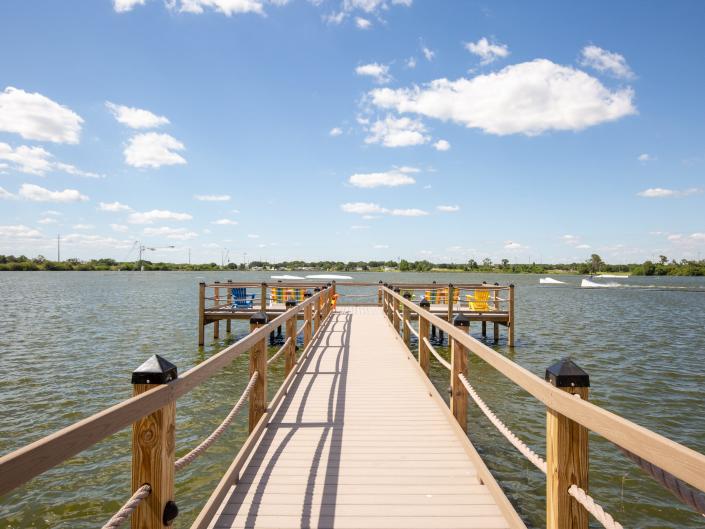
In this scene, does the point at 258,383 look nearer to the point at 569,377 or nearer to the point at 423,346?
the point at 423,346

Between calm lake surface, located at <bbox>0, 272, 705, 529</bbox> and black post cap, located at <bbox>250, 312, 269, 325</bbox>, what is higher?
black post cap, located at <bbox>250, 312, 269, 325</bbox>

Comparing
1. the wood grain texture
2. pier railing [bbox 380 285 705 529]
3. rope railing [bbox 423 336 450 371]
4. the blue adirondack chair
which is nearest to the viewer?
pier railing [bbox 380 285 705 529]

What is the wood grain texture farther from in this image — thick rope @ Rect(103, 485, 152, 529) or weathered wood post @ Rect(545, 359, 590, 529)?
weathered wood post @ Rect(545, 359, 590, 529)

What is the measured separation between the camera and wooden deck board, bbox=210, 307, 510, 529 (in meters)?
3.17

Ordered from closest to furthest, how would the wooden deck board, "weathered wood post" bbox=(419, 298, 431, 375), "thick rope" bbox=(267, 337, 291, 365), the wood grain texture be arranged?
the wood grain texture
the wooden deck board
"thick rope" bbox=(267, 337, 291, 365)
"weathered wood post" bbox=(419, 298, 431, 375)

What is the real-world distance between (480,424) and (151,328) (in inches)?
753

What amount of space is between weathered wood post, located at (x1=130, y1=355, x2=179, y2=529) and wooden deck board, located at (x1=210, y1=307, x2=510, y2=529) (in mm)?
879

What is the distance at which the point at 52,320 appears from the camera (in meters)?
25.5

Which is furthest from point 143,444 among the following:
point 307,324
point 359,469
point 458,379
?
point 307,324

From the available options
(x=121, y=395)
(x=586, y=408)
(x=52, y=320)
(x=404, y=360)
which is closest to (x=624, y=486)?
(x=404, y=360)

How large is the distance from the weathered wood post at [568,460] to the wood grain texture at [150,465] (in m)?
2.11

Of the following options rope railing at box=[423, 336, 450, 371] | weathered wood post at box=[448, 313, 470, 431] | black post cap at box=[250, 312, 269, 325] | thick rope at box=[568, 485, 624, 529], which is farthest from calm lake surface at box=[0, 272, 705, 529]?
thick rope at box=[568, 485, 624, 529]

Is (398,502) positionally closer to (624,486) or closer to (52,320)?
(624,486)

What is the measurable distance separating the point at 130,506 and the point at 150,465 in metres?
0.25
